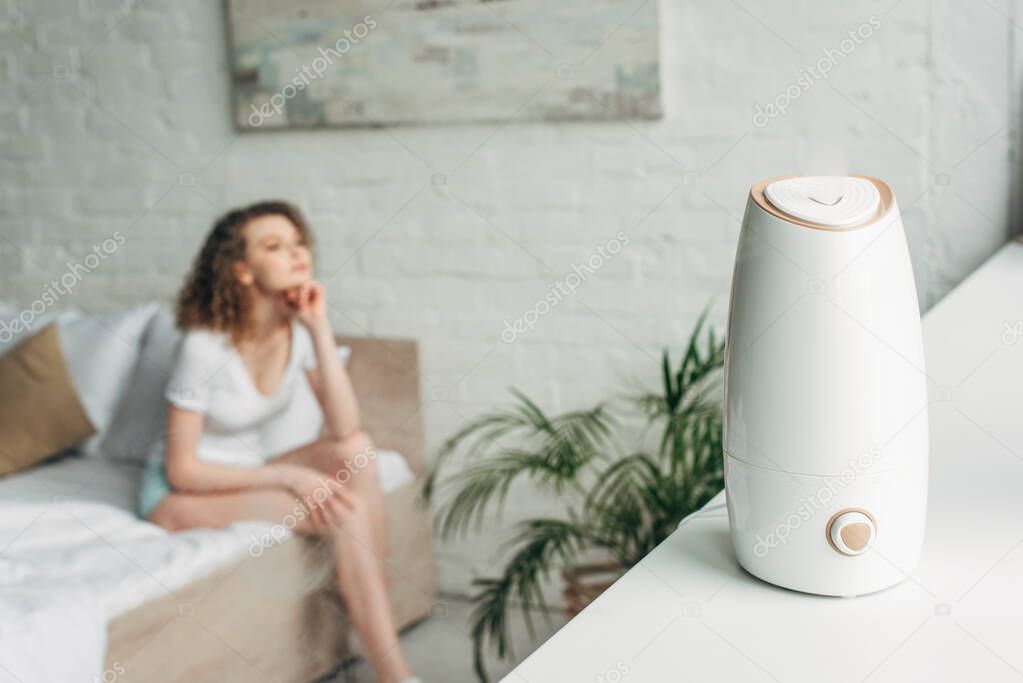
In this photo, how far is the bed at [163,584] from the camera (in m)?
1.68

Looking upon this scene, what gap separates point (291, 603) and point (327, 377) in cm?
48

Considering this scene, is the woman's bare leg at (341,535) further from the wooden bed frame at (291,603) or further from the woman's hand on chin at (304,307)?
the woman's hand on chin at (304,307)

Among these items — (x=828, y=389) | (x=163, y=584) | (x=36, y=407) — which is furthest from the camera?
(x=36, y=407)

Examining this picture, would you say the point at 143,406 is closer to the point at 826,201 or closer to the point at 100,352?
the point at 100,352

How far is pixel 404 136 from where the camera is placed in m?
2.32

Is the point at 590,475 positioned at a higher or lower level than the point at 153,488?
lower

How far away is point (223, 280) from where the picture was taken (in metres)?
2.17

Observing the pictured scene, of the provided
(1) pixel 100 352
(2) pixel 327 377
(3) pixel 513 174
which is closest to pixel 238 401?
Answer: (2) pixel 327 377

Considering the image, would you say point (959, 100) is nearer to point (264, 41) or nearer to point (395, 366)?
point (395, 366)

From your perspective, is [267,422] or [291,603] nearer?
[291,603]

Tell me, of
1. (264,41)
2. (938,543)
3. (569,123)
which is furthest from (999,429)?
(264,41)

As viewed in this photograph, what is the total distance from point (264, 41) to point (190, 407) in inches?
35.9

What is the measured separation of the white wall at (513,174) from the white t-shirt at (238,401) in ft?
1.10

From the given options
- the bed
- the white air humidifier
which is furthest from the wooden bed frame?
the white air humidifier
